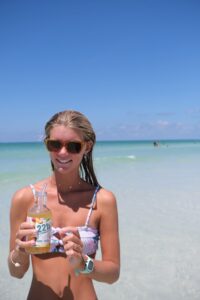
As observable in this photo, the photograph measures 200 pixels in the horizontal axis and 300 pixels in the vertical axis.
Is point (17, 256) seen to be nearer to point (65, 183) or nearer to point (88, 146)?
point (65, 183)

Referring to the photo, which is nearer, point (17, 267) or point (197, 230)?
point (17, 267)

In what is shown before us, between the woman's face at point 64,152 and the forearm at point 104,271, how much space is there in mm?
599

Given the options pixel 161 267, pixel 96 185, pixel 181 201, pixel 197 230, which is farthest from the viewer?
pixel 181 201

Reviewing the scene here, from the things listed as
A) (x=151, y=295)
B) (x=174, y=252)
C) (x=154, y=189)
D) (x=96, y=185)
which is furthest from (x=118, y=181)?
(x=96, y=185)

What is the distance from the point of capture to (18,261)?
1949 millimetres

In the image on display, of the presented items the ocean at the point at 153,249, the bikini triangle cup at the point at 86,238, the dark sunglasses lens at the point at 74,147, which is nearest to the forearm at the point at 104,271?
the bikini triangle cup at the point at 86,238

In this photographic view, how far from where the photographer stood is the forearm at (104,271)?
189 cm

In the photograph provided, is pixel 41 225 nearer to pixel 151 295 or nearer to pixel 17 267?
pixel 17 267

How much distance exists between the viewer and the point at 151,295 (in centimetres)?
416

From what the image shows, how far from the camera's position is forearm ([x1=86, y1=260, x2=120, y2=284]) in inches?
74.3

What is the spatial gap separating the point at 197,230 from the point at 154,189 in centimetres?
404

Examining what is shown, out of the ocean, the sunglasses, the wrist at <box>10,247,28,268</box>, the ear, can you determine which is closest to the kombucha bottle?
the wrist at <box>10,247,28,268</box>

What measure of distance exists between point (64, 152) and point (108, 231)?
570 mm

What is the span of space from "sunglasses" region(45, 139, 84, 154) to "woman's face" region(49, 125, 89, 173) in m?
0.01
